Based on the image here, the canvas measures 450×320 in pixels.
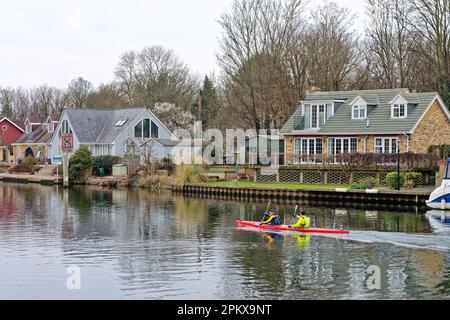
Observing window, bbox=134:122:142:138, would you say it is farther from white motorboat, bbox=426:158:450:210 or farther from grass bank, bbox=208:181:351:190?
white motorboat, bbox=426:158:450:210

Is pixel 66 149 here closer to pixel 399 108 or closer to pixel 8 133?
pixel 8 133

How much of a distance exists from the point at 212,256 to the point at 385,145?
30305mm

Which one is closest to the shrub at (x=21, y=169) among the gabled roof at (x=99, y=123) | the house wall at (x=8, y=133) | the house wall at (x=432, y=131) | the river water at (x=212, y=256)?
the gabled roof at (x=99, y=123)

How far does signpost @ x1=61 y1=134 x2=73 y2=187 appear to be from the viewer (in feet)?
246

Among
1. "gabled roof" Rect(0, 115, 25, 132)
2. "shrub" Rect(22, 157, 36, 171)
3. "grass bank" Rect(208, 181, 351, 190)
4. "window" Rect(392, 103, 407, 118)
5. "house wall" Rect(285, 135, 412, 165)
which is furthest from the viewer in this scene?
"gabled roof" Rect(0, 115, 25, 132)

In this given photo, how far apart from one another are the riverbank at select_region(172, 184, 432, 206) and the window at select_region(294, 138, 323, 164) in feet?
21.3

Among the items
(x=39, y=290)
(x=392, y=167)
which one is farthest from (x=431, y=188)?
(x=39, y=290)

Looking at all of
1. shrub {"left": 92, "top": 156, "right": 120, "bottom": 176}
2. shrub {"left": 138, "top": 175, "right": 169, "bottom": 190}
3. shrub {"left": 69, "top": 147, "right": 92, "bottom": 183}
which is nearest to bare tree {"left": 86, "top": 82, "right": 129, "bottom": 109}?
shrub {"left": 92, "top": 156, "right": 120, "bottom": 176}

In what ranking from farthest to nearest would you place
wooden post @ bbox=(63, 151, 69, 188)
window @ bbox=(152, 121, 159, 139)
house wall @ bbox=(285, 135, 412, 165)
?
window @ bbox=(152, 121, 159, 139) < wooden post @ bbox=(63, 151, 69, 188) < house wall @ bbox=(285, 135, 412, 165)

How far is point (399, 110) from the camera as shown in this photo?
5759 cm

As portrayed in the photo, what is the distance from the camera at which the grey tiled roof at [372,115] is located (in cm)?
5672

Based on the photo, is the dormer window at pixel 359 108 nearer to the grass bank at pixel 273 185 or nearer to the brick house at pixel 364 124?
the brick house at pixel 364 124

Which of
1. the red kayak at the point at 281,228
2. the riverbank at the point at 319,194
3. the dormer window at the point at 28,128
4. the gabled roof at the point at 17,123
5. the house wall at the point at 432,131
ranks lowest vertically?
the red kayak at the point at 281,228

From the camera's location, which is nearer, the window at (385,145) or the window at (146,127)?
the window at (385,145)
